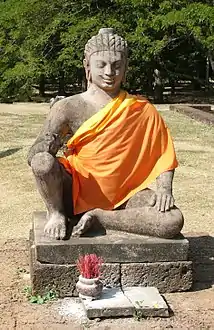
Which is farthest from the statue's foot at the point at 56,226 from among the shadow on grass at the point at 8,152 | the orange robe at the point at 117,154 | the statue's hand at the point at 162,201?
the shadow on grass at the point at 8,152

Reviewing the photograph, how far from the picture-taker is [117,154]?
396cm

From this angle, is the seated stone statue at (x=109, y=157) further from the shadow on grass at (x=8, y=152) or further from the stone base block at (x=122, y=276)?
the shadow on grass at (x=8, y=152)

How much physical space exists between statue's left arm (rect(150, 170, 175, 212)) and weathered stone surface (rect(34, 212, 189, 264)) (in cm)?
21

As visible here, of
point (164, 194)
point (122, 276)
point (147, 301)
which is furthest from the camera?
point (164, 194)

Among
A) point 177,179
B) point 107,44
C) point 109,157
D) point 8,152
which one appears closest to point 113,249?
point 109,157

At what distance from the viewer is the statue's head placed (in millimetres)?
3947

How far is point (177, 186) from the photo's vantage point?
7.48 m

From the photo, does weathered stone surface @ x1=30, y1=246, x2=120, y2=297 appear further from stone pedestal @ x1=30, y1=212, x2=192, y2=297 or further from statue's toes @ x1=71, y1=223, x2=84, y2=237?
statue's toes @ x1=71, y1=223, x2=84, y2=237

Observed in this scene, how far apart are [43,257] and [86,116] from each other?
941mm

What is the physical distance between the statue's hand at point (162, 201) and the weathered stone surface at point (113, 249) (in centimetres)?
20

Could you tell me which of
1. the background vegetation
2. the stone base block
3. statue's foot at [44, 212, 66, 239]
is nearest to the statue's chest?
statue's foot at [44, 212, 66, 239]

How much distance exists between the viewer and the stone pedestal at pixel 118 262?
3.71 m

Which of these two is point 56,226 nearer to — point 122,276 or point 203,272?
point 122,276

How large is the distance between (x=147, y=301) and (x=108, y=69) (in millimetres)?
1462
